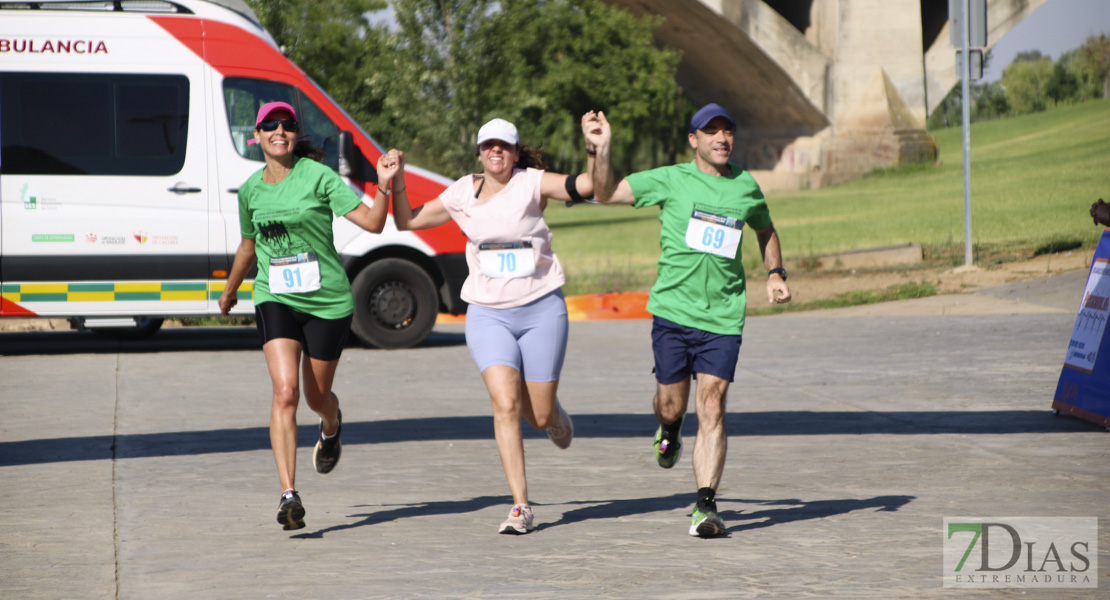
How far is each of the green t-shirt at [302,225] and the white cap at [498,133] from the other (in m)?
0.64

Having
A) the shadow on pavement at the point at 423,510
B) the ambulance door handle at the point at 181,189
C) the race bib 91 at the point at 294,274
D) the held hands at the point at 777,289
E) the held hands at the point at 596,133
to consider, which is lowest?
the shadow on pavement at the point at 423,510

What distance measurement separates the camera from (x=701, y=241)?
556 centimetres

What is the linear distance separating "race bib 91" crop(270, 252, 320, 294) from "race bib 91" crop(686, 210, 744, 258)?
1608 millimetres

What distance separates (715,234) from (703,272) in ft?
0.55

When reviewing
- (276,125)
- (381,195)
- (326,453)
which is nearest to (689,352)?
(381,195)

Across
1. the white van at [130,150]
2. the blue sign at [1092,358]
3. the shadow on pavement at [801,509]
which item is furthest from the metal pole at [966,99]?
the shadow on pavement at [801,509]

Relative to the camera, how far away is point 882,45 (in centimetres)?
3919


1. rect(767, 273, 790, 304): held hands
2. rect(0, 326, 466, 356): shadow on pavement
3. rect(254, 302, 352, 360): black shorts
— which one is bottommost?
rect(0, 326, 466, 356): shadow on pavement

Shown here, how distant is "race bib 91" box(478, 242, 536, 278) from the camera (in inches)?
218

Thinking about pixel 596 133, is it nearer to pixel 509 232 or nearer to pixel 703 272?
pixel 509 232

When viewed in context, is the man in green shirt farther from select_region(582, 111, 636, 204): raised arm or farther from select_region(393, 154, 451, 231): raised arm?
select_region(393, 154, 451, 231): raised arm

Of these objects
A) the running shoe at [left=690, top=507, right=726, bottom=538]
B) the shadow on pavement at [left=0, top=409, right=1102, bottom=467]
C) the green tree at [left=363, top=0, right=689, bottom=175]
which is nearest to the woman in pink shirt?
the running shoe at [left=690, top=507, right=726, bottom=538]

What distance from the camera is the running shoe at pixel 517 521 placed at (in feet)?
17.5

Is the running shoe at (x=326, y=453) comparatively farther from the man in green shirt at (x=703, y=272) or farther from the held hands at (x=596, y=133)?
the held hands at (x=596, y=133)
